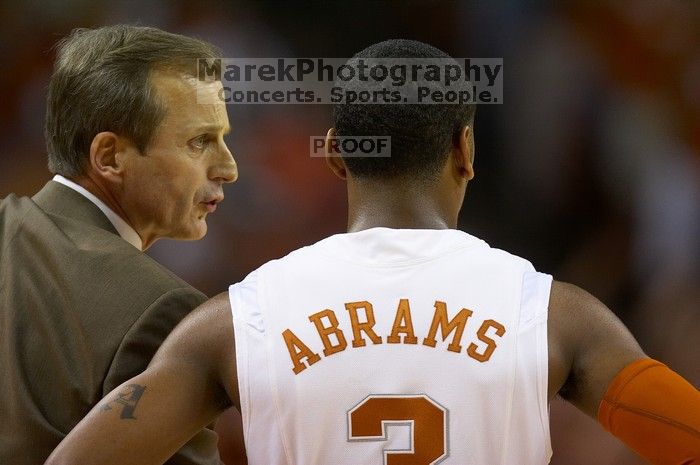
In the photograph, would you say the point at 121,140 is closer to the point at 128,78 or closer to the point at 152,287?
the point at 128,78

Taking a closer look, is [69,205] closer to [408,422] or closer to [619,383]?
[408,422]

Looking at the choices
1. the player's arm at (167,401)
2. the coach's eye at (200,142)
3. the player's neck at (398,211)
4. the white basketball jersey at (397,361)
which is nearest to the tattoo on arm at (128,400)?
the player's arm at (167,401)

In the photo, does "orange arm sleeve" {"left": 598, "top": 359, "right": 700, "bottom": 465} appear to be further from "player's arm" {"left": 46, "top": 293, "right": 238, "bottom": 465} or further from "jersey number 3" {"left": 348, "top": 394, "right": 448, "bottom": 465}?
"player's arm" {"left": 46, "top": 293, "right": 238, "bottom": 465}

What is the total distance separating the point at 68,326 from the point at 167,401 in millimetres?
414

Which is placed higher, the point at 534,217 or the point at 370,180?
the point at 370,180

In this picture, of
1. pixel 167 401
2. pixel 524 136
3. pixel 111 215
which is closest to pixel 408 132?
pixel 167 401

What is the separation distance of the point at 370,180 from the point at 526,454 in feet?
1.76

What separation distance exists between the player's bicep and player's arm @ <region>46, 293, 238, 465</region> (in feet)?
1.76

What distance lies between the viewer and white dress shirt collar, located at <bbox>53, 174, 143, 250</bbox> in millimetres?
2312

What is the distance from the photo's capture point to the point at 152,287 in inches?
79.6

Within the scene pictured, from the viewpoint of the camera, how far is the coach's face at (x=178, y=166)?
7.92 feet

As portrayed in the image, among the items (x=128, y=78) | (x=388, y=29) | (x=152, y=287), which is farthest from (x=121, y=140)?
(x=388, y=29)

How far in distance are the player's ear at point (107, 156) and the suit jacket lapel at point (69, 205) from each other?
9 cm

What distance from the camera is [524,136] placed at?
16.6 ft
